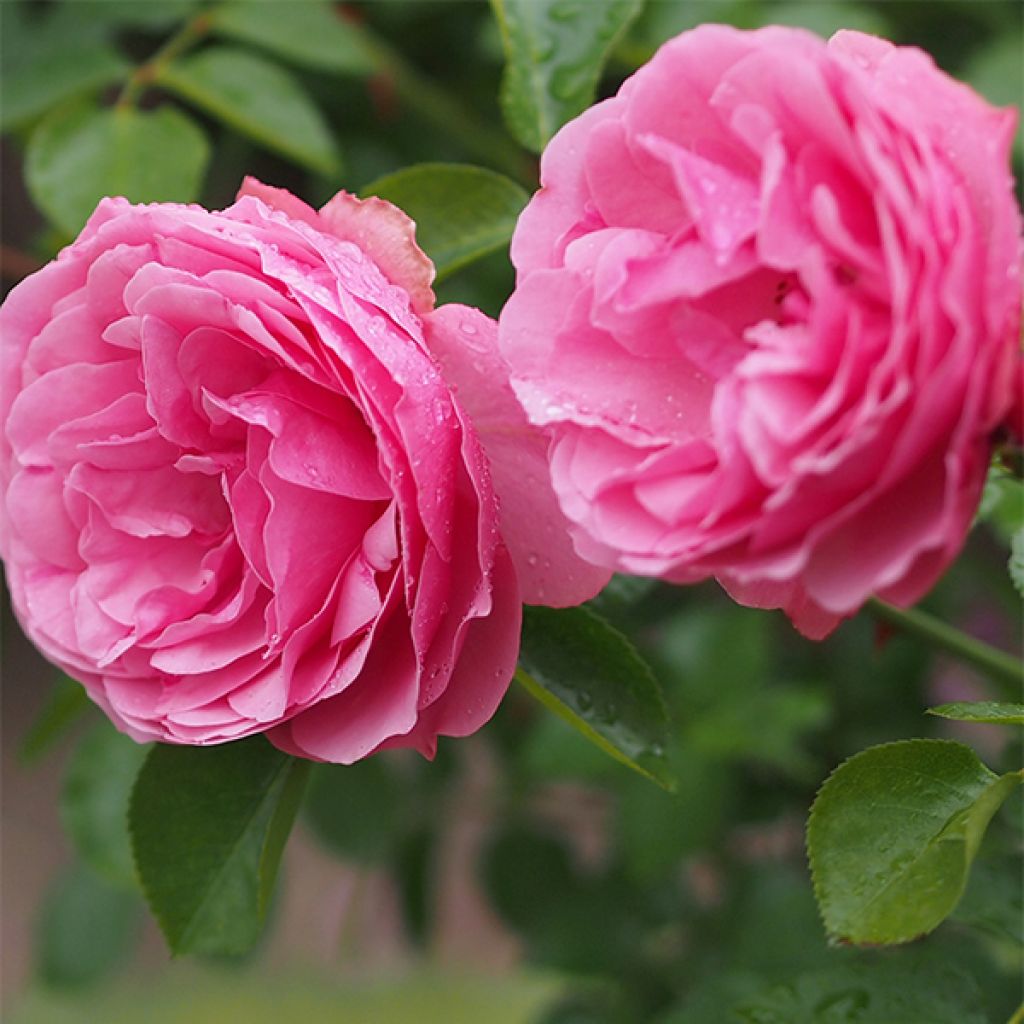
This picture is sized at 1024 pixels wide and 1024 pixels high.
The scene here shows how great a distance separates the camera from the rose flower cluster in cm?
35

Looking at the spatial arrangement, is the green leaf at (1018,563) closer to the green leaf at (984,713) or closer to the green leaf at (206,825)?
the green leaf at (984,713)

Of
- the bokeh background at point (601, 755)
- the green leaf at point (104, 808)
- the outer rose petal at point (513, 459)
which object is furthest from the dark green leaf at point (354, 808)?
the outer rose petal at point (513, 459)

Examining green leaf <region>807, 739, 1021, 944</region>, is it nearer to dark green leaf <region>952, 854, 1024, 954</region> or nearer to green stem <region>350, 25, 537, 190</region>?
dark green leaf <region>952, 854, 1024, 954</region>

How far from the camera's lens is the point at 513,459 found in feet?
1.54

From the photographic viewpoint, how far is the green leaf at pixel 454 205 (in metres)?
0.62

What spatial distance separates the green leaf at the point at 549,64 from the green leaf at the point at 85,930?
865 millimetres

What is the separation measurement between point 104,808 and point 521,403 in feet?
1.89

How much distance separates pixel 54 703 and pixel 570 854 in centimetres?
61

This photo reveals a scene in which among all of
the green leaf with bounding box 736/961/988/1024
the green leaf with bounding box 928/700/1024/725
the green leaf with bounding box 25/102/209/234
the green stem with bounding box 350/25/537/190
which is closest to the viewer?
the green leaf with bounding box 928/700/1024/725

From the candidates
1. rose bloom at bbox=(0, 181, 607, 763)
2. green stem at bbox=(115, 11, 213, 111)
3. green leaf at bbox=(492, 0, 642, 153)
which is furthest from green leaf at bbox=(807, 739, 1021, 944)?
green stem at bbox=(115, 11, 213, 111)

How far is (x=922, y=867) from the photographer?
428 millimetres

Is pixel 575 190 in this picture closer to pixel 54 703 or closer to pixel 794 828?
pixel 54 703

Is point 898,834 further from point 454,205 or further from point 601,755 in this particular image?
point 601,755

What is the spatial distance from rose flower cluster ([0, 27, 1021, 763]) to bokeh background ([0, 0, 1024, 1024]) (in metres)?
0.33
